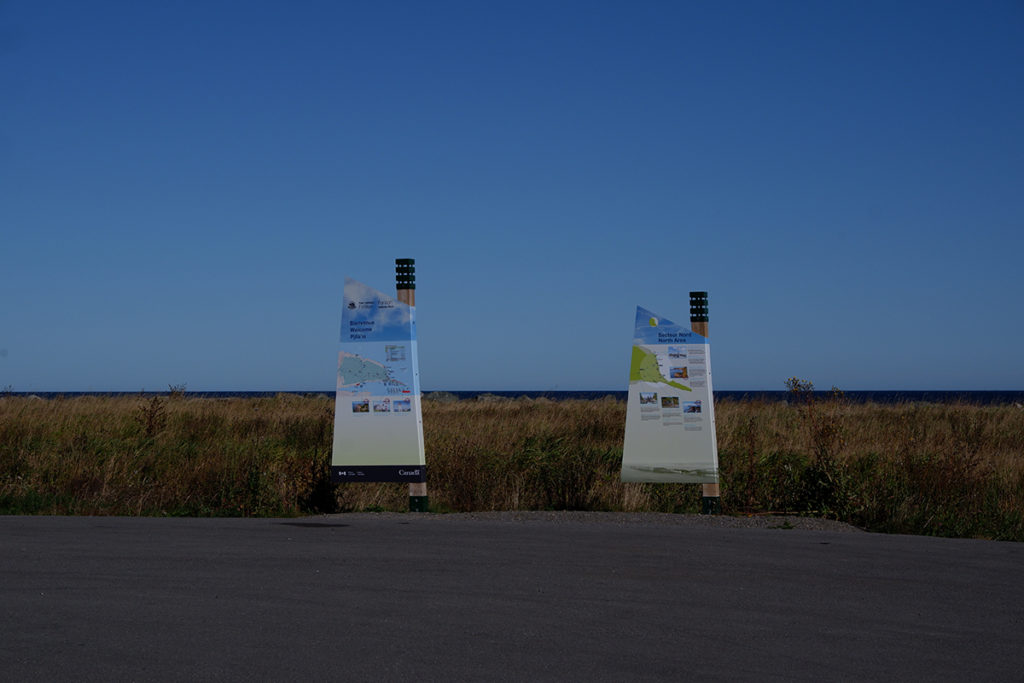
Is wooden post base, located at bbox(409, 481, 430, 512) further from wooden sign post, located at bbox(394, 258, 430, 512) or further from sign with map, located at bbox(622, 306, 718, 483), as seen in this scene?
sign with map, located at bbox(622, 306, 718, 483)

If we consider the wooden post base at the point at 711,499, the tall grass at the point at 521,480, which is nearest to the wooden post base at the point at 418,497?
the tall grass at the point at 521,480

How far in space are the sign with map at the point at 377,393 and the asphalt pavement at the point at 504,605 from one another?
2181 mm

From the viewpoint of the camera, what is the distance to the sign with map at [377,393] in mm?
13094

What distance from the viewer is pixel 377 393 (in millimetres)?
13219

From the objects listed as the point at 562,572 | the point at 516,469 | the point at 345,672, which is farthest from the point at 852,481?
the point at 345,672

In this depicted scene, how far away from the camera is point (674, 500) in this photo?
14156mm

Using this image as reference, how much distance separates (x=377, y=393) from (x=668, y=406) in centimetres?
385

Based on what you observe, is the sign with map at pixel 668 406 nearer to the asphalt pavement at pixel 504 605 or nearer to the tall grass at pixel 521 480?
the tall grass at pixel 521 480

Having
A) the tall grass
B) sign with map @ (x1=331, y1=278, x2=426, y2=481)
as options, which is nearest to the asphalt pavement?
the tall grass

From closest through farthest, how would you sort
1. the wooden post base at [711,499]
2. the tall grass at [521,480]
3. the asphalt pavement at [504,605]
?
the asphalt pavement at [504,605], the tall grass at [521,480], the wooden post base at [711,499]

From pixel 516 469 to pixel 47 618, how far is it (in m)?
8.45

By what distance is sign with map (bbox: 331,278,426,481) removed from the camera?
43.0 ft

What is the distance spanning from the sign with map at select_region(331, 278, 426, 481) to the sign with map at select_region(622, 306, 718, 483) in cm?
286

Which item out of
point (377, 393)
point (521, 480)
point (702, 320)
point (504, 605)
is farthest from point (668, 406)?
point (504, 605)
